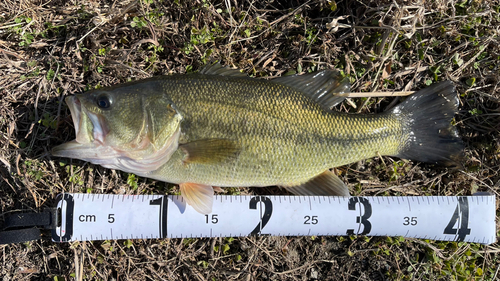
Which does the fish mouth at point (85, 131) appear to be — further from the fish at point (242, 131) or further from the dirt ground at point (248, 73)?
the dirt ground at point (248, 73)

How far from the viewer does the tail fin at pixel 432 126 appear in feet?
8.67

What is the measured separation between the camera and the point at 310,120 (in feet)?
7.88

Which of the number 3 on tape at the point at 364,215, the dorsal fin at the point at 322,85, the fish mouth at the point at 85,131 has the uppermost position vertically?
the dorsal fin at the point at 322,85

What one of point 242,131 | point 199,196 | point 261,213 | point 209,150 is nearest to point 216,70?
point 242,131

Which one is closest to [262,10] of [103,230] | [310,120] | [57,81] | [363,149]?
[310,120]

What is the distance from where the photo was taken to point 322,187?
2598 millimetres

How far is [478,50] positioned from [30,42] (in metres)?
4.37

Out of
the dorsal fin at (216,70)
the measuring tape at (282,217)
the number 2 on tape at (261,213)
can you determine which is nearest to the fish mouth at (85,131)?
the measuring tape at (282,217)

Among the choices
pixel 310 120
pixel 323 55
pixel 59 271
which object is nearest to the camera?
pixel 310 120

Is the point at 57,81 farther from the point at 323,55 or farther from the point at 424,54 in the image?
the point at 424,54

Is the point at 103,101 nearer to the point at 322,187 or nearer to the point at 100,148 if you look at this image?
the point at 100,148

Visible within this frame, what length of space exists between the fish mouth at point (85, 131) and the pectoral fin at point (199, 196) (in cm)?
76

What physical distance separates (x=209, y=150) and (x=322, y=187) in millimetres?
1070

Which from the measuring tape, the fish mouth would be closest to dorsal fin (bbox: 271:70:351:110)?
the measuring tape
